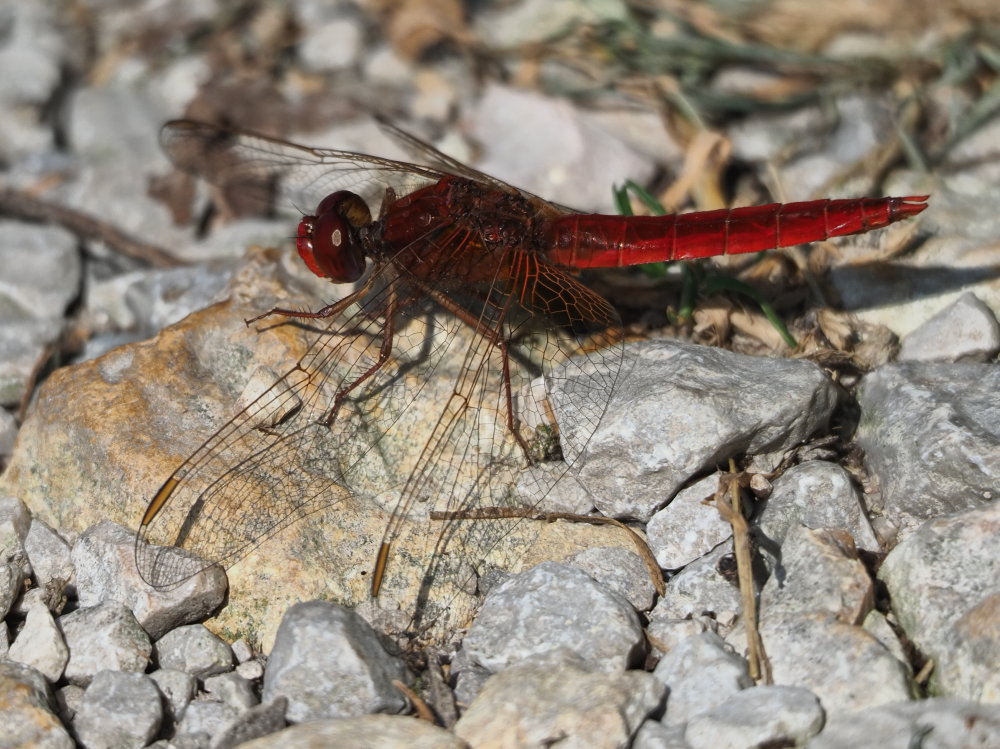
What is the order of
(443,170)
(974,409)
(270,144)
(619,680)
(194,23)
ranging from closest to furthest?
1. (619,680)
2. (974,409)
3. (443,170)
4. (270,144)
5. (194,23)

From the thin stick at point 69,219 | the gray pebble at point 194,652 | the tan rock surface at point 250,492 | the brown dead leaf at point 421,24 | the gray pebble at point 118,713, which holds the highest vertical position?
the brown dead leaf at point 421,24

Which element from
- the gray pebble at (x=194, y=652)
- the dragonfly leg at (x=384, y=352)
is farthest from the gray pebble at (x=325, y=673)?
the dragonfly leg at (x=384, y=352)

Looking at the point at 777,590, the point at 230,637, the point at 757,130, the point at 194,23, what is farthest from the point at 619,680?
the point at 194,23

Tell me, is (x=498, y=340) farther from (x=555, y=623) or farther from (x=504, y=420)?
(x=555, y=623)

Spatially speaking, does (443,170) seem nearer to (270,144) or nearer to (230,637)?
(270,144)

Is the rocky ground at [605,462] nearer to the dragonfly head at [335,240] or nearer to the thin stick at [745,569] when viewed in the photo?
the thin stick at [745,569]

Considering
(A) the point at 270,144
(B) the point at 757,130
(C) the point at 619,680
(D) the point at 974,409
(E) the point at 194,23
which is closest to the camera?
(C) the point at 619,680

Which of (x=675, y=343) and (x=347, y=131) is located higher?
(x=347, y=131)

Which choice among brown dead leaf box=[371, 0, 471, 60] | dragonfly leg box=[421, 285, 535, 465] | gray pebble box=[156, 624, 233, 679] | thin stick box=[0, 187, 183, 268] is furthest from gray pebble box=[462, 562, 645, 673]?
brown dead leaf box=[371, 0, 471, 60]
